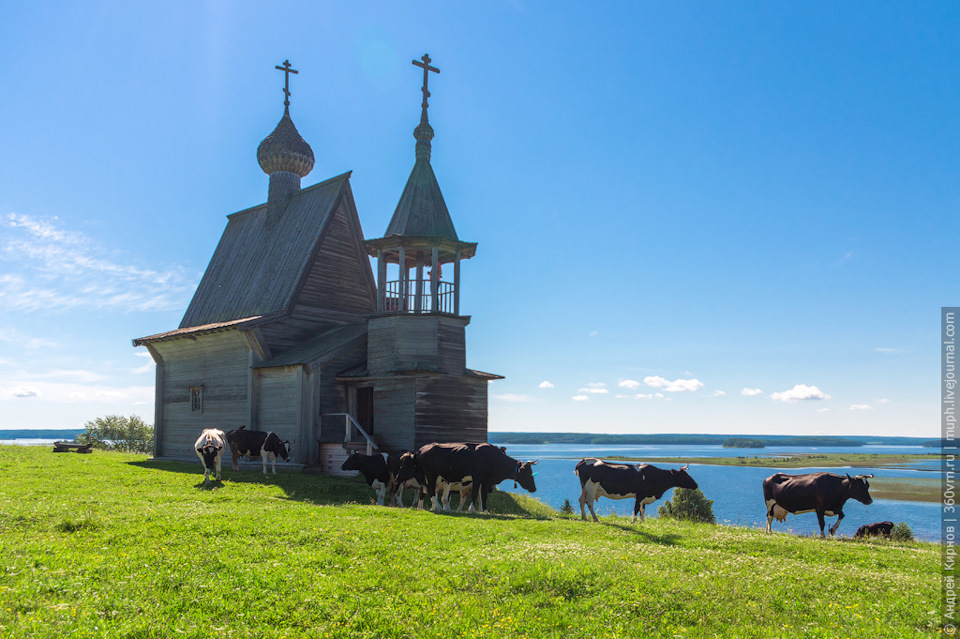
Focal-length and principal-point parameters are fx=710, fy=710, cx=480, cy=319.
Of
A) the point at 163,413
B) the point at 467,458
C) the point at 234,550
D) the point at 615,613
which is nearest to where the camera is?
the point at 615,613

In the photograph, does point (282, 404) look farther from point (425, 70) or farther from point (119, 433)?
point (119, 433)

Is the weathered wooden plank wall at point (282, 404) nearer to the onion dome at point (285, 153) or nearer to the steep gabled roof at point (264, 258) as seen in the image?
the steep gabled roof at point (264, 258)

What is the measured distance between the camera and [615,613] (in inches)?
357

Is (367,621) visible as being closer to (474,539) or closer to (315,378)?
(474,539)

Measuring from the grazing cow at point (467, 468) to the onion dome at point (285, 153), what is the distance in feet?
79.2

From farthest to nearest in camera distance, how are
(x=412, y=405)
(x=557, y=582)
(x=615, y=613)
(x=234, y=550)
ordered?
(x=412, y=405) → (x=234, y=550) → (x=557, y=582) → (x=615, y=613)

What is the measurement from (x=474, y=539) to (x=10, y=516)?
9018 mm

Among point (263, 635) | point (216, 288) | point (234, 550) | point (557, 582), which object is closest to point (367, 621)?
point (263, 635)

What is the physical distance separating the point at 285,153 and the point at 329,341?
48.1 ft

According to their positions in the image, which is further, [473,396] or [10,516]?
[473,396]

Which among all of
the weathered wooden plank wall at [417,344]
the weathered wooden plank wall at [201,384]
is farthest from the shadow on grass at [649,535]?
the weathered wooden plank wall at [201,384]

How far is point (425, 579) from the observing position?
10.2 m

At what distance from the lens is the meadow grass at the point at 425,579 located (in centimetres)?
847

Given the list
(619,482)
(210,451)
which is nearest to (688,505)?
(619,482)
